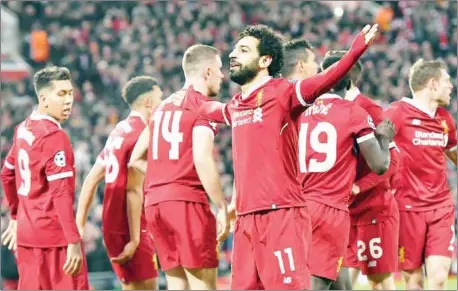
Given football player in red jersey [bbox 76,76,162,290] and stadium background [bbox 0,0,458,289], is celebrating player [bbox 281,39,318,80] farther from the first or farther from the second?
stadium background [bbox 0,0,458,289]

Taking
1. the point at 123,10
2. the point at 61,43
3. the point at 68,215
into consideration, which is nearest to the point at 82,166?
the point at 61,43

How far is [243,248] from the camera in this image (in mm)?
7137

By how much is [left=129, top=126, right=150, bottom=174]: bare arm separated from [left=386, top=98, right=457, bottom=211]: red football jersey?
8.24 ft

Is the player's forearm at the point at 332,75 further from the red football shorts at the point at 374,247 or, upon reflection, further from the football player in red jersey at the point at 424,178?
the football player in red jersey at the point at 424,178

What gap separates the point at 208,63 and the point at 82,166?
11738mm

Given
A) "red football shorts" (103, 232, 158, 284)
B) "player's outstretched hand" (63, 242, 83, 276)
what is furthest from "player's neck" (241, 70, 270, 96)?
"red football shorts" (103, 232, 158, 284)

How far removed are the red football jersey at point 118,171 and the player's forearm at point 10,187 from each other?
105cm

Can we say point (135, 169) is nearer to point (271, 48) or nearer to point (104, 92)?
A: point (271, 48)

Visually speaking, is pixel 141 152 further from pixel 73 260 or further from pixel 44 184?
pixel 73 260

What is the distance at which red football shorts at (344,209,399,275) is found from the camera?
9.11 m

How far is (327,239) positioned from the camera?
812cm

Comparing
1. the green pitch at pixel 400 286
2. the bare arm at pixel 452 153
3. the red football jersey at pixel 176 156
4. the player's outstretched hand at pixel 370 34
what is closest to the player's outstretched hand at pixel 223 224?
the red football jersey at pixel 176 156

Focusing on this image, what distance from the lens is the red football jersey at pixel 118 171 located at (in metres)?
9.59

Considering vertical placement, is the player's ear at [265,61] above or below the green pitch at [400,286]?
above
